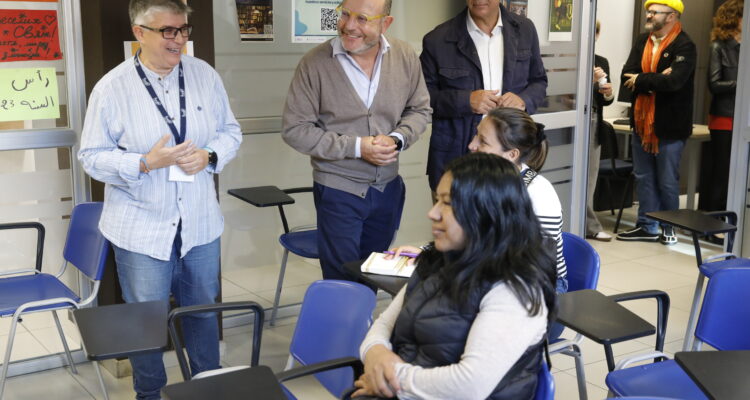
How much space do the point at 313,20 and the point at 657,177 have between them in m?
3.08

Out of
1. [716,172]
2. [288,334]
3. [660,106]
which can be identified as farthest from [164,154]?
[716,172]

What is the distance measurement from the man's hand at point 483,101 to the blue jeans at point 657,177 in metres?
2.58

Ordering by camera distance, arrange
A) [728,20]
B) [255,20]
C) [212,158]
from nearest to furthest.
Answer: [212,158], [255,20], [728,20]

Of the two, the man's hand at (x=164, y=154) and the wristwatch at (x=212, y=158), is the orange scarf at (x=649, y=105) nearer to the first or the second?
the wristwatch at (x=212, y=158)

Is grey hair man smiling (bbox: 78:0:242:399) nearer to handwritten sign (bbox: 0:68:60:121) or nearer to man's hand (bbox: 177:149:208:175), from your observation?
man's hand (bbox: 177:149:208:175)

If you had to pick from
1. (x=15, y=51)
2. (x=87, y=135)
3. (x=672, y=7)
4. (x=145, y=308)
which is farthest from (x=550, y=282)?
(x=672, y=7)

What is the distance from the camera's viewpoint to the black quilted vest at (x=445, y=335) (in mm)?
1952

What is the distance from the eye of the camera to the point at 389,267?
2.83 metres

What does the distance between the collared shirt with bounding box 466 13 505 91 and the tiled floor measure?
1321mm

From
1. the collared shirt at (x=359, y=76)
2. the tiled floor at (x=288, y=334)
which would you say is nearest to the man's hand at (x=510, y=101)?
the collared shirt at (x=359, y=76)

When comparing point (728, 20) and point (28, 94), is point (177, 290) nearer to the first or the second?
point (28, 94)

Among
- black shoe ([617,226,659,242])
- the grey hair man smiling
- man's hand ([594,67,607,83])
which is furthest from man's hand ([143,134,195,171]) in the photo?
black shoe ([617,226,659,242])

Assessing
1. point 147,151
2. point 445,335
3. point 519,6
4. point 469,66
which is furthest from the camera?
point 519,6

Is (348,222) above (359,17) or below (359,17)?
below
